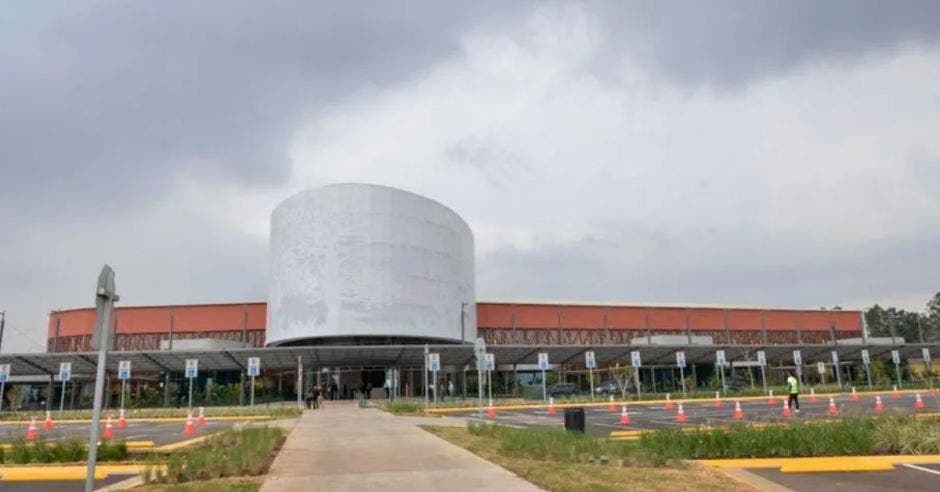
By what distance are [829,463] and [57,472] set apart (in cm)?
1315

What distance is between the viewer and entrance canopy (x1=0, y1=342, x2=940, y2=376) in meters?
48.3

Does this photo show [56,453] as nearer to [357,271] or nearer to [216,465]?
[216,465]

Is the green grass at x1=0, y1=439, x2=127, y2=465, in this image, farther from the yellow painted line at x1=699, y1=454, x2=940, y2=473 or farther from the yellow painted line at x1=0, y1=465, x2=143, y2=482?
the yellow painted line at x1=699, y1=454, x2=940, y2=473

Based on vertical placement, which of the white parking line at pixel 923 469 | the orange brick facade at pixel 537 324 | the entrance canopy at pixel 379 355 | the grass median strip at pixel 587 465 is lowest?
the white parking line at pixel 923 469

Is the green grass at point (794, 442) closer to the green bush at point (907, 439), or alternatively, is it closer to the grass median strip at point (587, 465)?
the green bush at point (907, 439)

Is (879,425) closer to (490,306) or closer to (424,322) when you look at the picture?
(424,322)

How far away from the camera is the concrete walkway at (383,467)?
923 centimetres

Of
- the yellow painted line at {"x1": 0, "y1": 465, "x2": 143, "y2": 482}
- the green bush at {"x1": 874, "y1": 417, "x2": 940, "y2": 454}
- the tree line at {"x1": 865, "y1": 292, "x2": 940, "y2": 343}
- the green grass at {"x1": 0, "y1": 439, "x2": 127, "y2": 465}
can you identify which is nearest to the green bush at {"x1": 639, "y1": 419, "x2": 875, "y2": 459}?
the green bush at {"x1": 874, "y1": 417, "x2": 940, "y2": 454}

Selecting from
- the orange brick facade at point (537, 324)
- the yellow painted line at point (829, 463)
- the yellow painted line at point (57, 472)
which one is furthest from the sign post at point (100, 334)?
→ the orange brick facade at point (537, 324)

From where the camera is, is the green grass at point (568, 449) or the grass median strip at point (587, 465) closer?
the grass median strip at point (587, 465)

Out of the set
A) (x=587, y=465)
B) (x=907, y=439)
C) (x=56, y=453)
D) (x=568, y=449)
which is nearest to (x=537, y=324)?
(x=907, y=439)

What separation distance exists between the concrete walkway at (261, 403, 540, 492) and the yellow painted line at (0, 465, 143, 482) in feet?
8.59

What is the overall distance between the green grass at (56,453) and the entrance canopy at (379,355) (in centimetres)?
3187

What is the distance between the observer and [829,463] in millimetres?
11898
